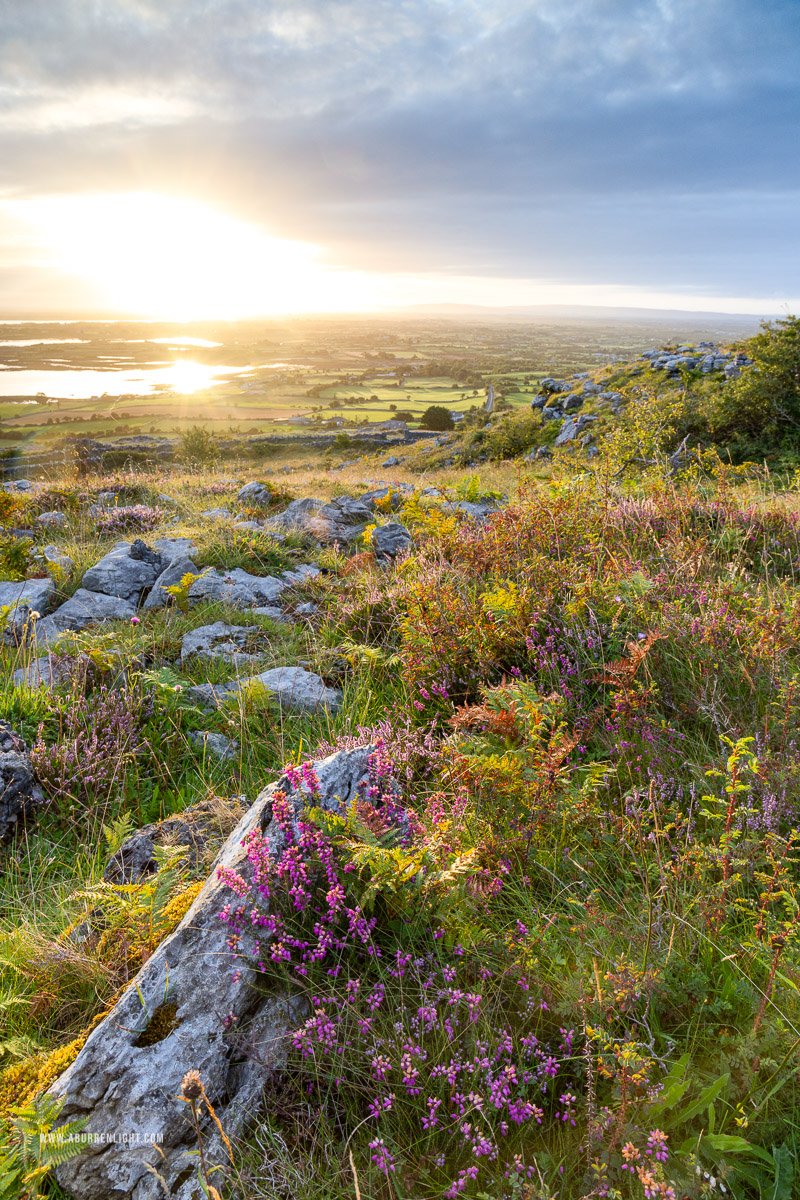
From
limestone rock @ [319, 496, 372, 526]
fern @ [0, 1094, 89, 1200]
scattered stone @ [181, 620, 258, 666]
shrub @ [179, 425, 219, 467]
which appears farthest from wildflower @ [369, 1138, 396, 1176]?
shrub @ [179, 425, 219, 467]

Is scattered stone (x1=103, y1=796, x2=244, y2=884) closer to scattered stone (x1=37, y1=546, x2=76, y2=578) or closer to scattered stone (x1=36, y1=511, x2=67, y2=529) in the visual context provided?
scattered stone (x1=37, y1=546, x2=76, y2=578)

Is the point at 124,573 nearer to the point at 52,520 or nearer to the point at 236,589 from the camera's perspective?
the point at 236,589

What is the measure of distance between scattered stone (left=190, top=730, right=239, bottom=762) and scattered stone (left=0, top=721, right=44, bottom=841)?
103 centimetres

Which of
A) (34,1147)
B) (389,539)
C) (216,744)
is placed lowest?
(216,744)

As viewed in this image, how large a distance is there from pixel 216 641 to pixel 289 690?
1.34 meters

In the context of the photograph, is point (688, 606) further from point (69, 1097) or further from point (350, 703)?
point (69, 1097)

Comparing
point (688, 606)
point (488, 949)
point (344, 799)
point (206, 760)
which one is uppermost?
point (688, 606)

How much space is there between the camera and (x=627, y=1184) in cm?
154

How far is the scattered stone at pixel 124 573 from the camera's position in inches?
276

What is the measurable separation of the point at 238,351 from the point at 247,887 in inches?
5084

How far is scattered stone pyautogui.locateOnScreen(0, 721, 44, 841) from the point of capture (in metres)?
3.60

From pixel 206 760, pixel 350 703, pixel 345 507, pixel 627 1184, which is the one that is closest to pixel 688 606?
pixel 350 703

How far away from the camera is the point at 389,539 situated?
8.19 metres

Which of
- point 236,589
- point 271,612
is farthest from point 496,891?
point 236,589
